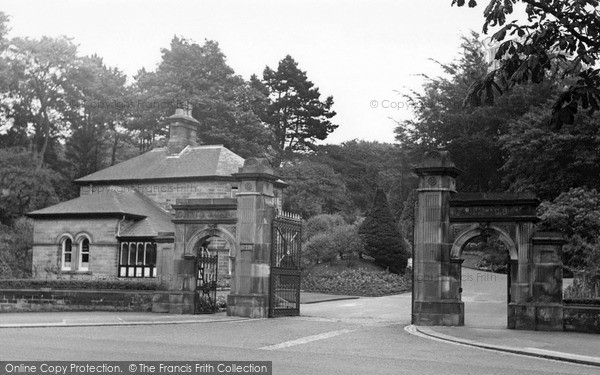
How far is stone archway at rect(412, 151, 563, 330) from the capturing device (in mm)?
18266

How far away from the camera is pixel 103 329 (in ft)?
53.2

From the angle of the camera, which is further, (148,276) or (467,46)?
(467,46)

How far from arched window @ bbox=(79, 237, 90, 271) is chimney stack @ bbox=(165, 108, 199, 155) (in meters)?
8.20

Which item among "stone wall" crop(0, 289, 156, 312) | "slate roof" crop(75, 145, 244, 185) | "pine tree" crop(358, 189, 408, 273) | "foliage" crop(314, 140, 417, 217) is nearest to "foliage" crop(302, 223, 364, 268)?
"pine tree" crop(358, 189, 408, 273)

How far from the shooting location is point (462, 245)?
756 inches

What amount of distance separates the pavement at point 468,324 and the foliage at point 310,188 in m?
26.7

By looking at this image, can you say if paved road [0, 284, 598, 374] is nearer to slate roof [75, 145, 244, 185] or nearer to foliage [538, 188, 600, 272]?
foliage [538, 188, 600, 272]

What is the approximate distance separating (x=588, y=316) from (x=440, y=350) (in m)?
5.90

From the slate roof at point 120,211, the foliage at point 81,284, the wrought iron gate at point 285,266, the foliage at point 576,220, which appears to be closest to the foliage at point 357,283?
the slate roof at point 120,211

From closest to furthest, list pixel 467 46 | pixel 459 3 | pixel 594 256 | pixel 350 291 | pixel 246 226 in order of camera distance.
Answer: pixel 459 3, pixel 246 226, pixel 594 256, pixel 350 291, pixel 467 46

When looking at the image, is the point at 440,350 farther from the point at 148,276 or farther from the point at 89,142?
the point at 89,142

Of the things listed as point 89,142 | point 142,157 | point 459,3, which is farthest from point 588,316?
point 89,142

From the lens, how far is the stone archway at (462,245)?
18266 mm

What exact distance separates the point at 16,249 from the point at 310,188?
2390 centimetres
